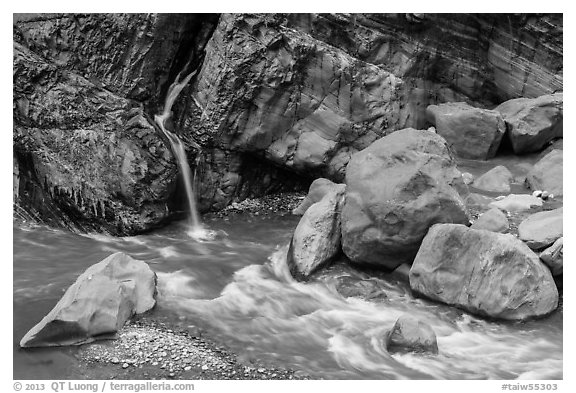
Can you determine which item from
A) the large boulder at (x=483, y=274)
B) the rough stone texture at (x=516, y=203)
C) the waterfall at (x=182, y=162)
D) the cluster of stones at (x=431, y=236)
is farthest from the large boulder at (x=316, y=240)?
the rough stone texture at (x=516, y=203)

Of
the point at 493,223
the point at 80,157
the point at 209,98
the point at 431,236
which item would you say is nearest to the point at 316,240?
the point at 431,236

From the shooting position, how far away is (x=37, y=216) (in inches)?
430

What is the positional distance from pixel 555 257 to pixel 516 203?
300 cm

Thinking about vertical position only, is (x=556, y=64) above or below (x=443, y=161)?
above

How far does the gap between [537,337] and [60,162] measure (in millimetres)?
8996

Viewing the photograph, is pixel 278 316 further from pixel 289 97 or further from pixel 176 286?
pixel 289 97

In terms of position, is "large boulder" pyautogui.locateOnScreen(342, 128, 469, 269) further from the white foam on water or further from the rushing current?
the white foam on water

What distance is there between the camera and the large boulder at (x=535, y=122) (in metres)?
13.8

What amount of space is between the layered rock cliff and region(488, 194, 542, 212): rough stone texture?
11.5 feet

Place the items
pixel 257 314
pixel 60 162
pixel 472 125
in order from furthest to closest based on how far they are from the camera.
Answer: pixel 472 125
pixel 60 162
pixel 257 314

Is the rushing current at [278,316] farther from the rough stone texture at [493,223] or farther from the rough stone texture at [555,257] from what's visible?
the rough stone texture at [493,223]

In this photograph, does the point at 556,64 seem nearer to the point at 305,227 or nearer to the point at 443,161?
the point at 443,161

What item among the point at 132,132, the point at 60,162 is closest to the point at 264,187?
the point at 132,132

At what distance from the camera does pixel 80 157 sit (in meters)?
10.9
